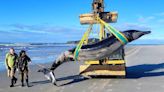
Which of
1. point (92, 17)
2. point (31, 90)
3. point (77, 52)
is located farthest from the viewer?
point (92, 17)

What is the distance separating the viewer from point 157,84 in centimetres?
1392

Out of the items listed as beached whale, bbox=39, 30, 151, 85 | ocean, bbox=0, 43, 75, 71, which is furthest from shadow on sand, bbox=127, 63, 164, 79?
ocean, bbox=0, 43, 75, 71

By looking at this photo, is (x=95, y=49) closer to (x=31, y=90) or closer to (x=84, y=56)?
(x=84, y=56)

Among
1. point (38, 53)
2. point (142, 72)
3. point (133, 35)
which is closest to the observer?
point (133, 35)

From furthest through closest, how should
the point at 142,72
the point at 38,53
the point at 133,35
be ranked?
1. the point at 38,53
2. the point at 142,72
3. the point at 133,35

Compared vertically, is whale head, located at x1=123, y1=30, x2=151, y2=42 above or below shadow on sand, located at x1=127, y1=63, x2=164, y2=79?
above

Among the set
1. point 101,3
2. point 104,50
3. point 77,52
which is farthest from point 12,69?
point 101,3

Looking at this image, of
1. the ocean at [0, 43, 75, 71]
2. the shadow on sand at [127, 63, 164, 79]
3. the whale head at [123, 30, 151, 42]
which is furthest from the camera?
the ocean at [0, 43, 75, 71]

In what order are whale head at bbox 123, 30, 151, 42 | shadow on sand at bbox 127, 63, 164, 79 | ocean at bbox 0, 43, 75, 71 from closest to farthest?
whale head at bbox 123, 30, 151, 42
shadow on sand at bbox 127, 63, 164, 79
ocean at bbox 0, 43, 75, 71

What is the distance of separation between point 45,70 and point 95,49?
2443mm

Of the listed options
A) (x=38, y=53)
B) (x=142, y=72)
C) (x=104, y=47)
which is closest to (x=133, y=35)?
(x=104, y=47)

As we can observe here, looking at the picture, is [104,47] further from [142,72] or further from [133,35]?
[142,72]

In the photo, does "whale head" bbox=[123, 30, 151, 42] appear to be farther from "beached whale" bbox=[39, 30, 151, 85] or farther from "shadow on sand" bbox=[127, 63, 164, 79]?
"shadow on sand" bbox=[127, 63, 164, 79]

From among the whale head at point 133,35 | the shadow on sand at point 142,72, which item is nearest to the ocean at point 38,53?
the shadow on sand at point 142,72
